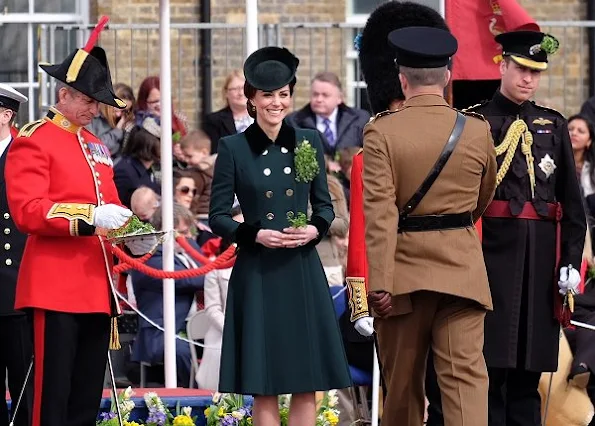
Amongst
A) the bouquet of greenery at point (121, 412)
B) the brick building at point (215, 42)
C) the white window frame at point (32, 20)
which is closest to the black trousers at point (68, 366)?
the bouquet of greenery at point (121, 412)

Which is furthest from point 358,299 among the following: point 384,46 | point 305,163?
point 384,46

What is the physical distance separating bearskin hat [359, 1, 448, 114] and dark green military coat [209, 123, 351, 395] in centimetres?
60

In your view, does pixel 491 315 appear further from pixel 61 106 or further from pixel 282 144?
pixel 61 106

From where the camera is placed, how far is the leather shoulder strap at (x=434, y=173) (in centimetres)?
748

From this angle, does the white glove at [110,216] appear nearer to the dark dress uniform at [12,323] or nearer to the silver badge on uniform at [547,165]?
the dark dress uniform at [12,323]

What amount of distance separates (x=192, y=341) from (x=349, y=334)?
1.22 m

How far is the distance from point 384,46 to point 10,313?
224 centimetres

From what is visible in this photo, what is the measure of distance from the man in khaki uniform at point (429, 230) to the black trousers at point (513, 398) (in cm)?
101

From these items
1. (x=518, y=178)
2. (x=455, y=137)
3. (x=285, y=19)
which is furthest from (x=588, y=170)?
(x=455, y=137)

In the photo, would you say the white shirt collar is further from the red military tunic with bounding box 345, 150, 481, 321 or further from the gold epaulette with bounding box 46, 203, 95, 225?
the gold epaulette with bounding box 46, 203, 95, 225

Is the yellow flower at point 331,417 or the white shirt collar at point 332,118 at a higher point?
the white shirt collar at point 332,118

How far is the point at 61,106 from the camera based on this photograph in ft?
26.6

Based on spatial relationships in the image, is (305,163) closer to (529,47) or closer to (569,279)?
(529,47)

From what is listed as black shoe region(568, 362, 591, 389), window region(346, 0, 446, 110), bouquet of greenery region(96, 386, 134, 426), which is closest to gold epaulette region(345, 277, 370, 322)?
bouquet of greenery region(96, 386, 134, 426)
